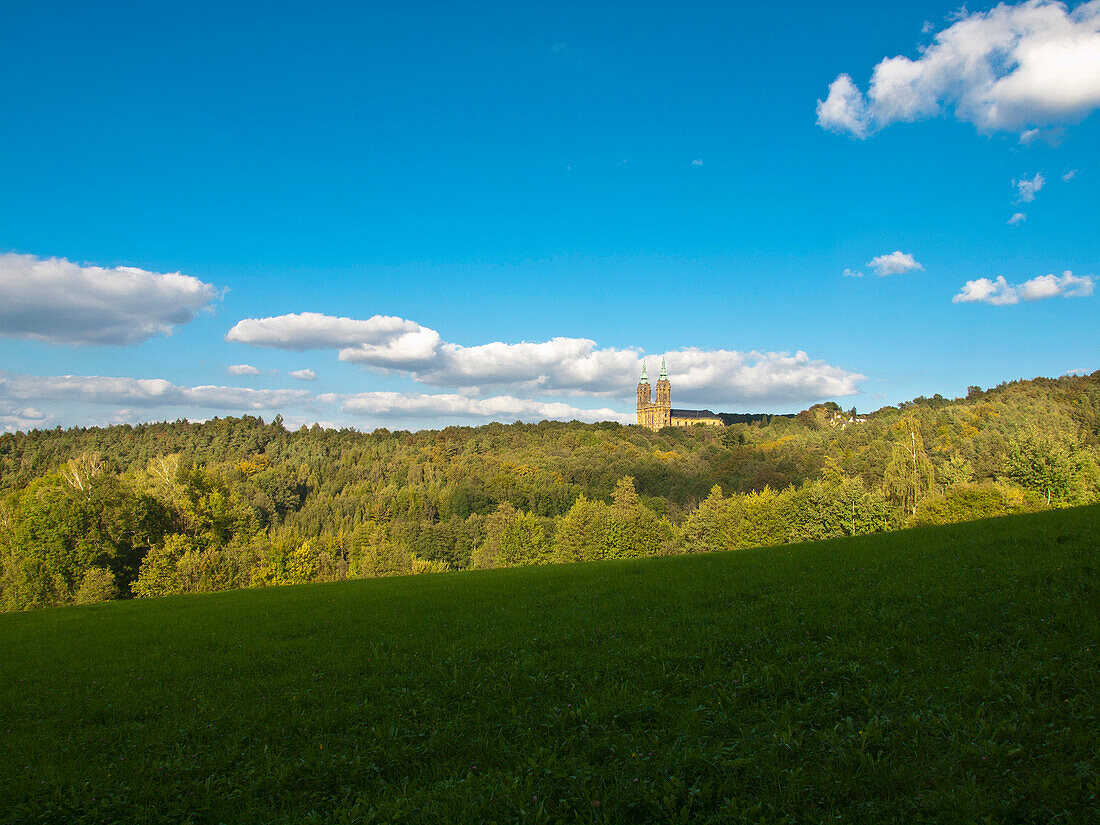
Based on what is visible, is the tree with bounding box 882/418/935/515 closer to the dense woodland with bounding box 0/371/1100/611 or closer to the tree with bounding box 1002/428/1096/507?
the dense woodland with bounding box 0/371/1100/611

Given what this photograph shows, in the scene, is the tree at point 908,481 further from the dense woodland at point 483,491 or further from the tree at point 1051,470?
the tree at point 1051,470

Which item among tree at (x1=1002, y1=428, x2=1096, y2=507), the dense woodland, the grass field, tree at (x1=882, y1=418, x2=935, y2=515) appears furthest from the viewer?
tree at (x1=882, y1=418, x2=935, y2=515)

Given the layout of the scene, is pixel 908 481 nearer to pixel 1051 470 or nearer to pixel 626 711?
pixel 1051 470

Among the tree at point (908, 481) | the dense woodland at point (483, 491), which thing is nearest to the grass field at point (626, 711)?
the dense woodland at point (483, 491)

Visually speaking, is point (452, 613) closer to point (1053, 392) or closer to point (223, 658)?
point (223, 658)

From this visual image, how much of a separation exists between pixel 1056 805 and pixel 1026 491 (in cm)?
5717

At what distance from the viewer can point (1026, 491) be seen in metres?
50.2

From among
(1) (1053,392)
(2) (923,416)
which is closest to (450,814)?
(2) (923,416)

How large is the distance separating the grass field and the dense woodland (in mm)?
42641

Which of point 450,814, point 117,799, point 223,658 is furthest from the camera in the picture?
point 223,658

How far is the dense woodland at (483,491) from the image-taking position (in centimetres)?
4997

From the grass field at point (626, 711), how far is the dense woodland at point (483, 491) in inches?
1679

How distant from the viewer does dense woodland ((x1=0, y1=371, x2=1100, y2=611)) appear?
1967 inches

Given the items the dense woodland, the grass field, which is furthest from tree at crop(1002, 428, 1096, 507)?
the grass field
